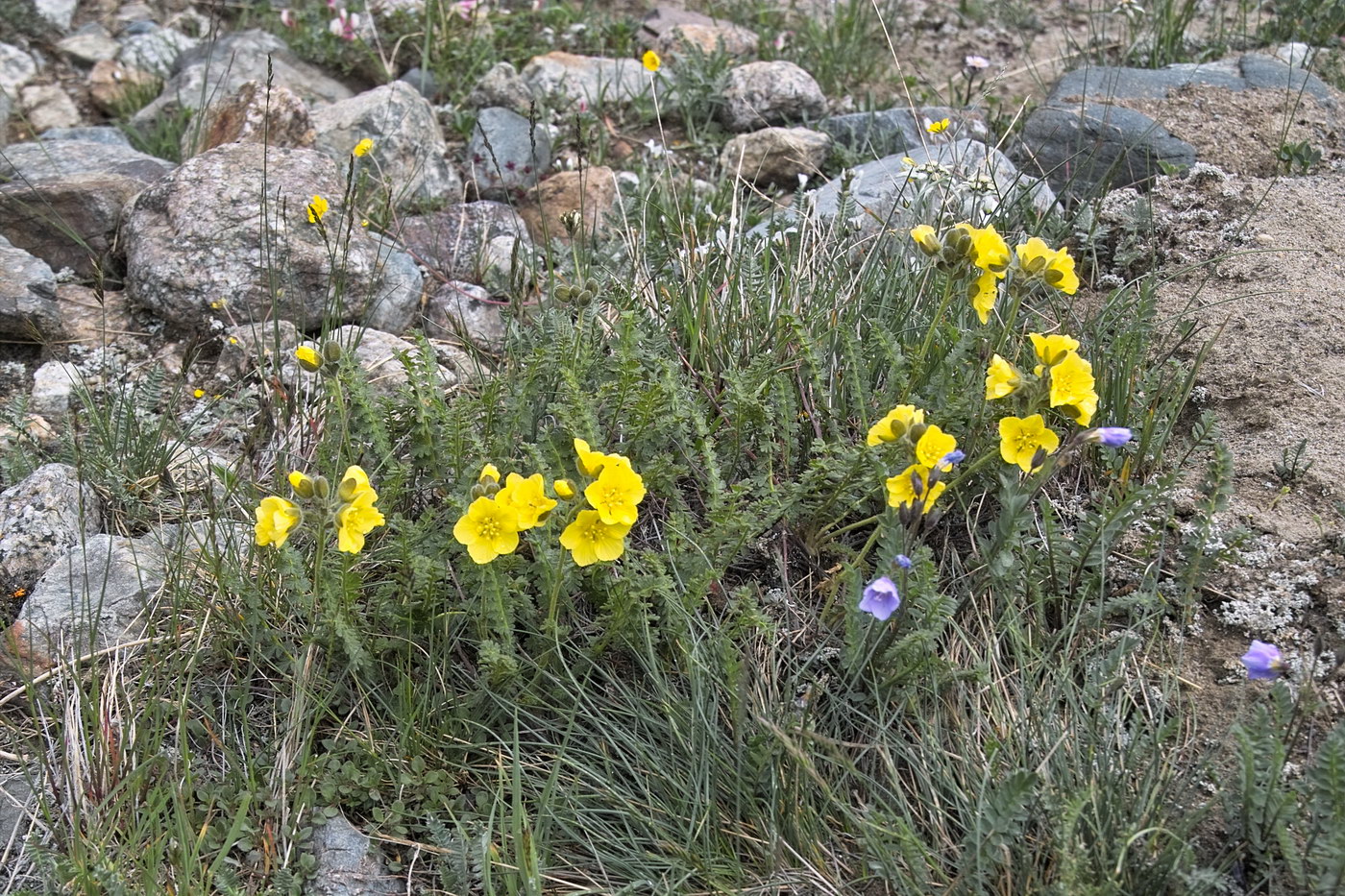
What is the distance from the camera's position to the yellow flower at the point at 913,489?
1975mm

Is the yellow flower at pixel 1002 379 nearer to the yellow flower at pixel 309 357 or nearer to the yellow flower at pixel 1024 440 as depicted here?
the yellow flower at pixel 1024 440

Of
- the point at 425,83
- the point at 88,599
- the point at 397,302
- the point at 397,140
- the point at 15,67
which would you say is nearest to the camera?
the point at 88,599

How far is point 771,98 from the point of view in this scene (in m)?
4.68

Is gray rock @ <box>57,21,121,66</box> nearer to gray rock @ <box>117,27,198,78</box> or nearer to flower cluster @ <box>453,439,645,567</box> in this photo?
gray rock @ <box>117,27,198,78</box>

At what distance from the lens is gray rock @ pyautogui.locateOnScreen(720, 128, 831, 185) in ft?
13.8

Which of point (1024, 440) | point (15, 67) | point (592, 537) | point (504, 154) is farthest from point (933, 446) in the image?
point (15, 67)

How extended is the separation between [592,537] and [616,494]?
0.37 feet

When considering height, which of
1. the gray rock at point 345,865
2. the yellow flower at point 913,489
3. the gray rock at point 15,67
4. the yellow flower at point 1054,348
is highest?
the yellow flower at point 1054,348

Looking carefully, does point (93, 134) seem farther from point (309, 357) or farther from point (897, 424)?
point (897, 424)

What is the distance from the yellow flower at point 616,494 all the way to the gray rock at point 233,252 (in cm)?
172

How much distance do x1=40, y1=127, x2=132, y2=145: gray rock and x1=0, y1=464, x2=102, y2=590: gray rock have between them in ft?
7.73

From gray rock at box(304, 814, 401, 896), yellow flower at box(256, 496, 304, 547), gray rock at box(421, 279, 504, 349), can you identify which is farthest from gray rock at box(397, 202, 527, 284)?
gray rock at box(304, 814, 401, 896)

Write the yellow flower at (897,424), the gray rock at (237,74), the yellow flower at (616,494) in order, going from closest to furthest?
the yellow flower at (616,494)
the yellow flower at (897,424)
the gray rock at (237,74)

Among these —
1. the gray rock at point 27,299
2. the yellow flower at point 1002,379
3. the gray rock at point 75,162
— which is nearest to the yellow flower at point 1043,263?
the yellow flower at point 1002,379
